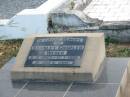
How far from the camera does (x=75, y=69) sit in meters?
5.34

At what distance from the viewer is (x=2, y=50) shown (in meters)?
7.68

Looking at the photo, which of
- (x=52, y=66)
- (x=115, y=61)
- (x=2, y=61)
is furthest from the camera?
(x=2, y=61)

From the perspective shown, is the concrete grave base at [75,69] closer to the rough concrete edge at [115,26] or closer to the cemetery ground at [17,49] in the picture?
the cemetery ground at [17,49]

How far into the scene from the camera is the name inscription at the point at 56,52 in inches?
216

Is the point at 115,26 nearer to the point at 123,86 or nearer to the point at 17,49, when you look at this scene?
the point at 17,49

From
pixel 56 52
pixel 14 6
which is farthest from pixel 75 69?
pixel 14 6

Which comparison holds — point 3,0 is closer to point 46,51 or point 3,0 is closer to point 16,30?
point 16,30

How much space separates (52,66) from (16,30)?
9.20 feet

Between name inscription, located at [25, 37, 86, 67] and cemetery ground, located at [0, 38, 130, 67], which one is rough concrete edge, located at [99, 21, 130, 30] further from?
name inscription, located at [25, 37, 86, 67]

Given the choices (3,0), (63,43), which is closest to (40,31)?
(63,43)

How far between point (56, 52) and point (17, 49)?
211 centimetres

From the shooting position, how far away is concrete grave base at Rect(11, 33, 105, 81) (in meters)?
5.30

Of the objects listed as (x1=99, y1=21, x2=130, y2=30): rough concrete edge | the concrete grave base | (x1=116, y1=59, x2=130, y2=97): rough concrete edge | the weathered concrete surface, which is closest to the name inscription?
the concrete grave base

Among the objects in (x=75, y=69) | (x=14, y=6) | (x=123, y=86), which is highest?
(x=14, y=6)
